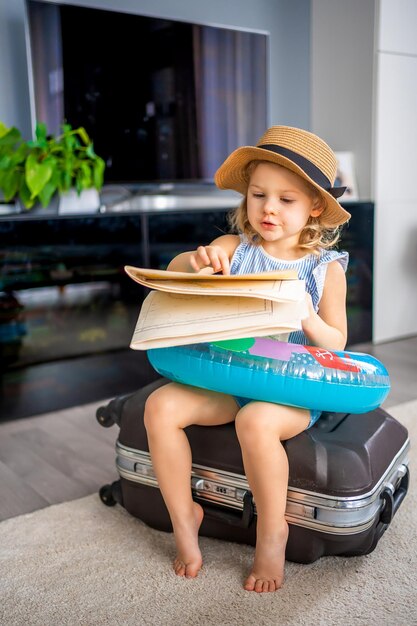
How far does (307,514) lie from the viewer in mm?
1290

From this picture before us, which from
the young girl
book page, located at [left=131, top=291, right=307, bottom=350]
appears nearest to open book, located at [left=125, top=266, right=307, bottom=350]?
book page, located at [left=131, top=291, right=307, bottom=350]

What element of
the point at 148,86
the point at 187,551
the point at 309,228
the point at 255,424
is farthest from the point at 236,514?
the point at 148,86

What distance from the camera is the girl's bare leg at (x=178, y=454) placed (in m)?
1.32

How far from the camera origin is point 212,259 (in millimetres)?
1315

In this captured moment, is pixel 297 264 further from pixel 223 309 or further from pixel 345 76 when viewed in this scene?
pixel 345 76

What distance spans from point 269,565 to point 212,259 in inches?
23.1

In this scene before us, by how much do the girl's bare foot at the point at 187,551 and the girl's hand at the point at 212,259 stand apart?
504 mm

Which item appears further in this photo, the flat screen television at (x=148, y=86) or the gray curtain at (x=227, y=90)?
the gray curtain at (x=227, y=90)

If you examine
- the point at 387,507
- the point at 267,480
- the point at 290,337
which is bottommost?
the point at 387,507

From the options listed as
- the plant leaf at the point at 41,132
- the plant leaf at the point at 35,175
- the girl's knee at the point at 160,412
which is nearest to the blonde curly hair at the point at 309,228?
the girl's knee at the point at 160,412

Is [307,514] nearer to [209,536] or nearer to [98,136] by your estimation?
[209,536]

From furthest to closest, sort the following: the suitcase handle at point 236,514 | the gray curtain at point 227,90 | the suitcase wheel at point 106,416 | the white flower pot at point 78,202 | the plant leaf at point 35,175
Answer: the gray curtain at point 227,90 < the white flower pot at point 78,202 < the plant leaf at point 35,175 < the suitcase wheel at point 106,416 < the suitcase handle at point 236,514

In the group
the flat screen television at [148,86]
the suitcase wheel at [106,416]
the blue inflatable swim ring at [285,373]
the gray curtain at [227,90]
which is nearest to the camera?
the blue inflatable swim ring at [285,373]

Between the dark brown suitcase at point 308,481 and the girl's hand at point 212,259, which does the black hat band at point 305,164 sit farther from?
the dark brown suitcase at point 308,481
